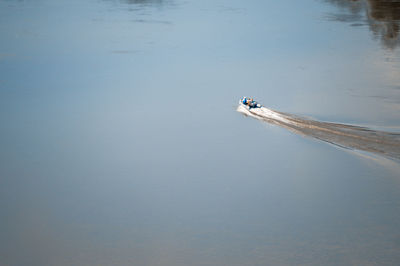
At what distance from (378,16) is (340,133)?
1196 cm

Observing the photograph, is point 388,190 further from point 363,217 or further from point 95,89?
point 95,89

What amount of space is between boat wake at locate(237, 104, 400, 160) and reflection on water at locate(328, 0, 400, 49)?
258 inches

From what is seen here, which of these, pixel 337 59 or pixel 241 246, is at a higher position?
pixel 337 59

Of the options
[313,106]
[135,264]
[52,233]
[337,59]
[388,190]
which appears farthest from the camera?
[337,59]

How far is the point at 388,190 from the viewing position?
260 inches

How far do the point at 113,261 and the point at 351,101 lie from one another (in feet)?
20.4

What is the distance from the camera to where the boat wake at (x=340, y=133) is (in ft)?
23.8

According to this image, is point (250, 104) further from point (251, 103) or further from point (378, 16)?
point (378, 16)

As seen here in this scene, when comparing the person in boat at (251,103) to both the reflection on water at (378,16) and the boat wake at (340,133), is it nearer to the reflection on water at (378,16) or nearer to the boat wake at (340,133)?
the boat wake at (340,133)

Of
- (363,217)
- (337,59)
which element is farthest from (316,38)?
(363,217)

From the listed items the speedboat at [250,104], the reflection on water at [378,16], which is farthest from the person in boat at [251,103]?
the reflection on water at [378,16]

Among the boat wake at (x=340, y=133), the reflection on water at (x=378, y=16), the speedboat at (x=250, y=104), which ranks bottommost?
the boat wake at (x=340, y=133)

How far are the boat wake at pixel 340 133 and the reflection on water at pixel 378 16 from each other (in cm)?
656

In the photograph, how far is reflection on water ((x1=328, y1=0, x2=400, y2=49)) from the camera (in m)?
14.9
